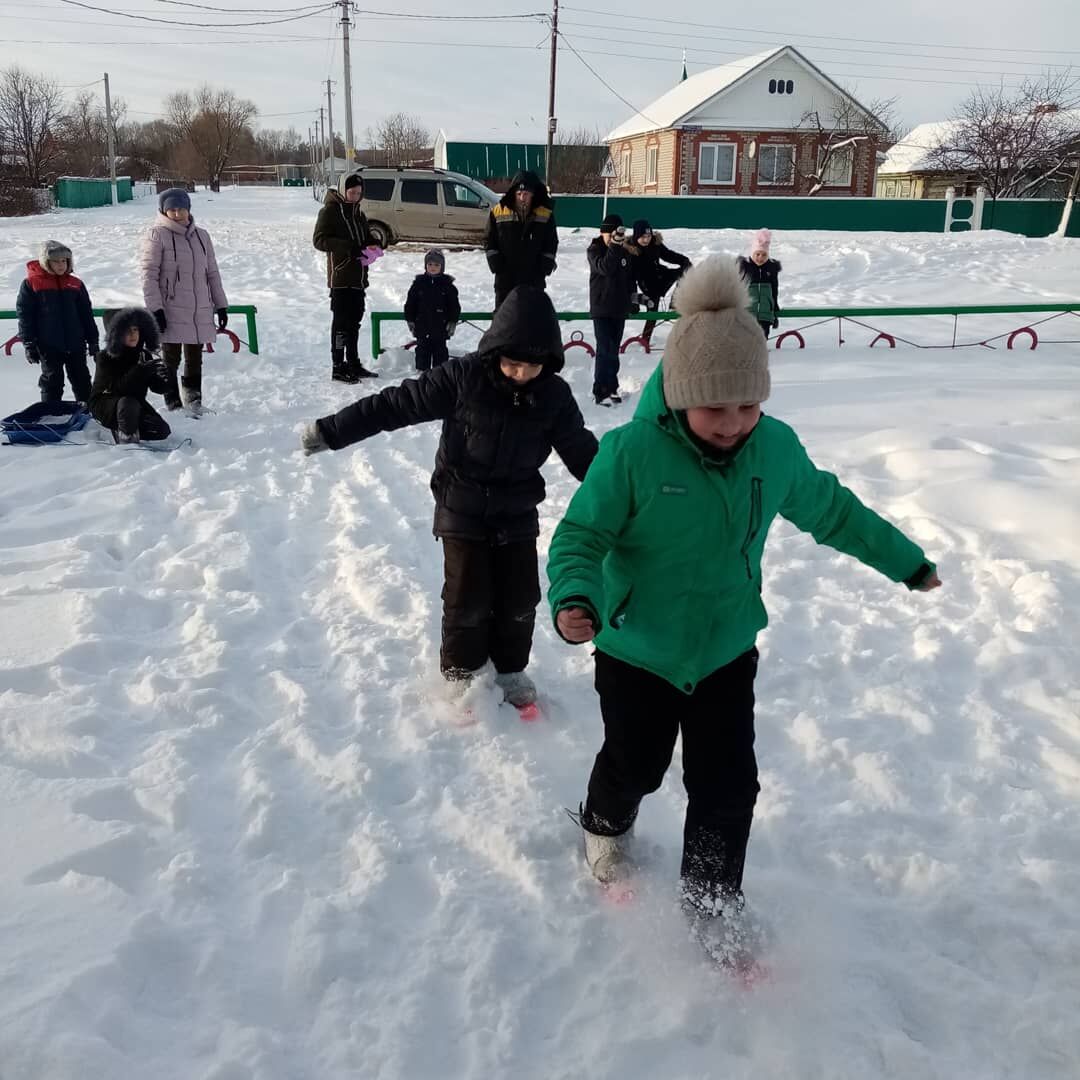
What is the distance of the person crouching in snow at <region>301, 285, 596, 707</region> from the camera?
306 centimetres

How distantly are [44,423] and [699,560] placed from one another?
621 centimetres

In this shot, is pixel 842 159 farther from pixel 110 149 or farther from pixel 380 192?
pixel 110 149

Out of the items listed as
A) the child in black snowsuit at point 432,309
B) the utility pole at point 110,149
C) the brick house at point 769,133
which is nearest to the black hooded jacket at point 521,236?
the child in black snowsuit at point 432,309

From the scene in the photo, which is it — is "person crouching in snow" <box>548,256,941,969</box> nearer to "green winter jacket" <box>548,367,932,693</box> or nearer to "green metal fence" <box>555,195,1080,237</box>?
"green winter jacket" <box>548,367,932,693</box>

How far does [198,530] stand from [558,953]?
3.68m

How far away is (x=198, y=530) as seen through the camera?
5.31m

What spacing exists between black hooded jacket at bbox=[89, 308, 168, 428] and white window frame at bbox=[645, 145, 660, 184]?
37819 mm

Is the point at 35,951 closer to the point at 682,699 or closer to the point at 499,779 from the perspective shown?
the point at 499,779

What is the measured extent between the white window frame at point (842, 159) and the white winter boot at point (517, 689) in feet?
128

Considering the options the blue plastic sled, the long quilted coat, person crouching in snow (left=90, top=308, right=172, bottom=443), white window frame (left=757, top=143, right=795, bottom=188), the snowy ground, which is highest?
white window frame (left=757, top=143, right=795, bottom=188)

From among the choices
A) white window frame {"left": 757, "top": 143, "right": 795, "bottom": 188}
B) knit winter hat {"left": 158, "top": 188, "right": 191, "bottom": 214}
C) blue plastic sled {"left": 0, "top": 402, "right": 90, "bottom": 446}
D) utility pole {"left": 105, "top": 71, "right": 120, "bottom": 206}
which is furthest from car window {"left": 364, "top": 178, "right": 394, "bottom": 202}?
utility pole {"left": 105, "top": 71, "right": 120, "bottom": 206}

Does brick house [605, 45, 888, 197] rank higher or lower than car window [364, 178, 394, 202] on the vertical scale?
higher

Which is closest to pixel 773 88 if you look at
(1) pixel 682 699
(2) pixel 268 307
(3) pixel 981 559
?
(2) pixel 268 307

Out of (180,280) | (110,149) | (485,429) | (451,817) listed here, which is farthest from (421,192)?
(110,149)
